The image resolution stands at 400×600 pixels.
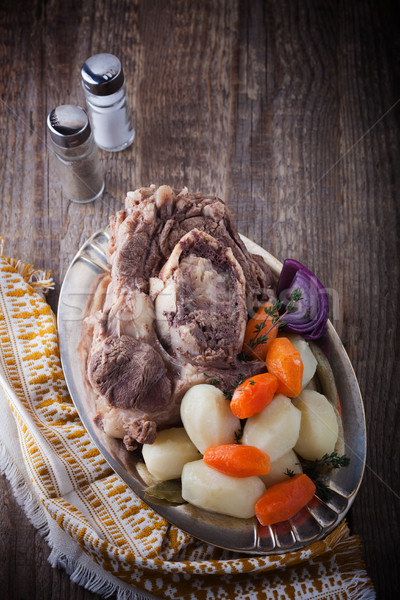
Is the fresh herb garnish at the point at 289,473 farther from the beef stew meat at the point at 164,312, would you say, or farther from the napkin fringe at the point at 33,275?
the napkin fringe at the point at 33,275

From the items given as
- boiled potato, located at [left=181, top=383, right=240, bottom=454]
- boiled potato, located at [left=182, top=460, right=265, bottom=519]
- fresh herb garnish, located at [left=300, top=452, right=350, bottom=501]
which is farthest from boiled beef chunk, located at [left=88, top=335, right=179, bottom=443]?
fresh herb garnish, located at [left=300, top=452, right=350, bottom=501]

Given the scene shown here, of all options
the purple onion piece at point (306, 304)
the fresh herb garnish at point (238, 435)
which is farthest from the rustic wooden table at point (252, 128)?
the fresh herb garnish at point (238, 435)

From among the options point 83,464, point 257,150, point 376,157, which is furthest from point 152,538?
point 376,157

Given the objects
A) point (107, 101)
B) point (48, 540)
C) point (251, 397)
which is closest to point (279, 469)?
point (251, 397)

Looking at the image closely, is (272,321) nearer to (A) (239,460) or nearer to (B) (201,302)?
(B) (201,302)

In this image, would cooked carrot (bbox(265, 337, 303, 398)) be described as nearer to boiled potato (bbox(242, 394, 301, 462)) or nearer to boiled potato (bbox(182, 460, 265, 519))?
boiled potato (bbox(242, 394, 301, 462))

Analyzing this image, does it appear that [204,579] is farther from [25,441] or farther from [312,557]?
[25,441]
